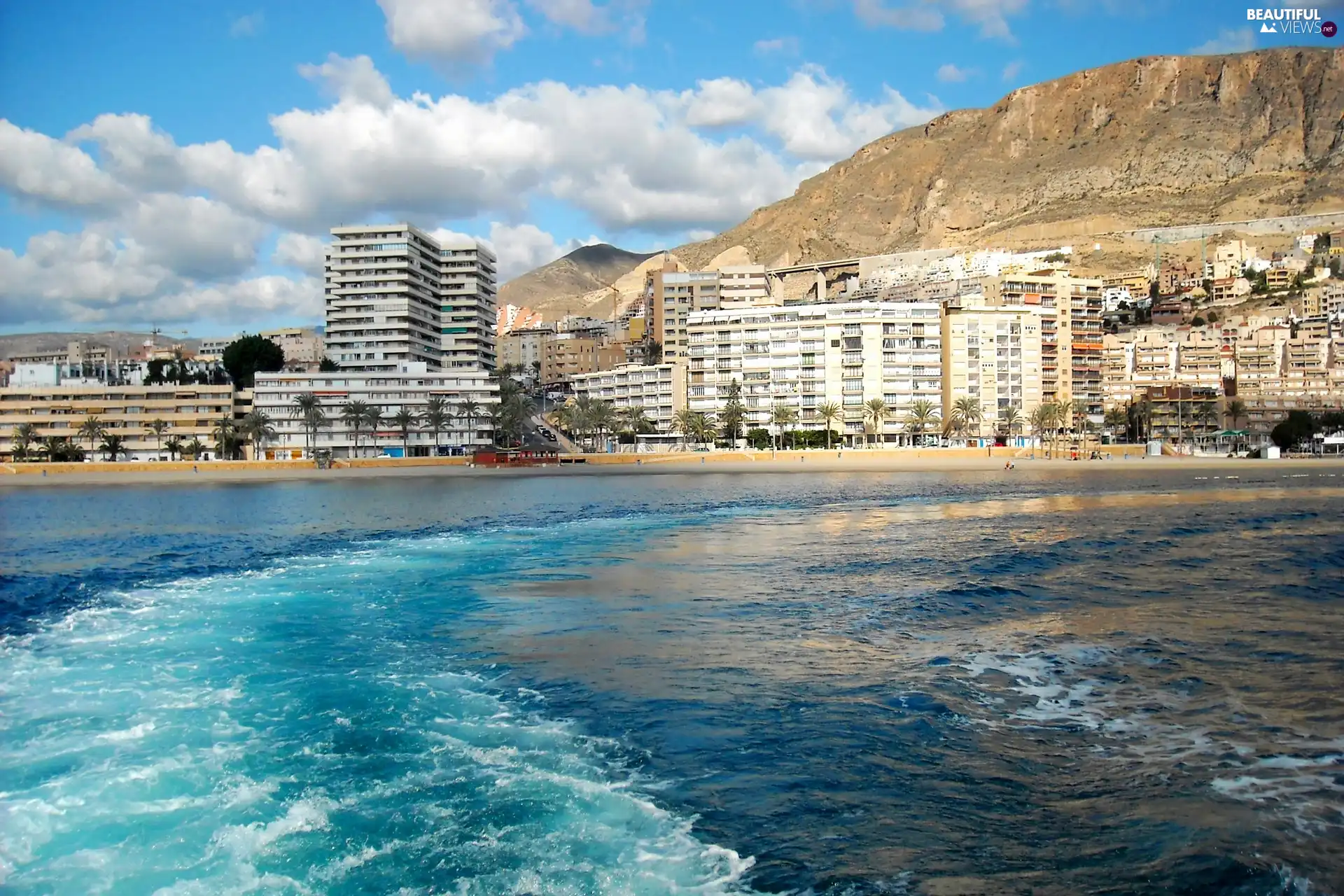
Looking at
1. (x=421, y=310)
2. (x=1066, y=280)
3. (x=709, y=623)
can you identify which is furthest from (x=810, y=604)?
(x=1066, y=280)

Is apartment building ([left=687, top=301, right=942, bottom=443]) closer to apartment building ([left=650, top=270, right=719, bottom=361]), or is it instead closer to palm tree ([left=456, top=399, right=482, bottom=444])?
apartment building ([left=650, top=270, right=719, bottom=361])

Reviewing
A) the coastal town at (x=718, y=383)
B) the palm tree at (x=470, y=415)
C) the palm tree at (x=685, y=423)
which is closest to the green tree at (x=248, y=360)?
the coastal town at (x=718, y=383)

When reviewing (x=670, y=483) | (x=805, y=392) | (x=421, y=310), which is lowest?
(x=670, y=483)

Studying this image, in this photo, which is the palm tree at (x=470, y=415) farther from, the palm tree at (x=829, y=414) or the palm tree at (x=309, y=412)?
the palm tree at (x=829, y=414)

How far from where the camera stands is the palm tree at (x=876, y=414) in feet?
331

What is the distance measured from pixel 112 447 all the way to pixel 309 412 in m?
20.9

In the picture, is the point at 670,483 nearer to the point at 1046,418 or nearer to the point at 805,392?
the point at 805,392

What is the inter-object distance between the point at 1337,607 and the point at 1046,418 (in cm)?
8984

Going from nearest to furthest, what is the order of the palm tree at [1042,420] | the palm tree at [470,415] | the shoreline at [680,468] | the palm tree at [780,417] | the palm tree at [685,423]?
the shoreline at [680,468] → the palm tree at [470,415] → the palm tree at [780,417] → the palm tree at [685,423] → the palm tree at [1042,420]

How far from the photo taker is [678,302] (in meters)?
137

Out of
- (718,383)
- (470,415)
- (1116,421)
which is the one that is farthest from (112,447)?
(1116,421)

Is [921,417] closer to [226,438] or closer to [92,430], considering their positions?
[226,438]

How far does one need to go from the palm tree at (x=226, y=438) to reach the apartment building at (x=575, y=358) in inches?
2694

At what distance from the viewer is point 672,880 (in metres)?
6.73
